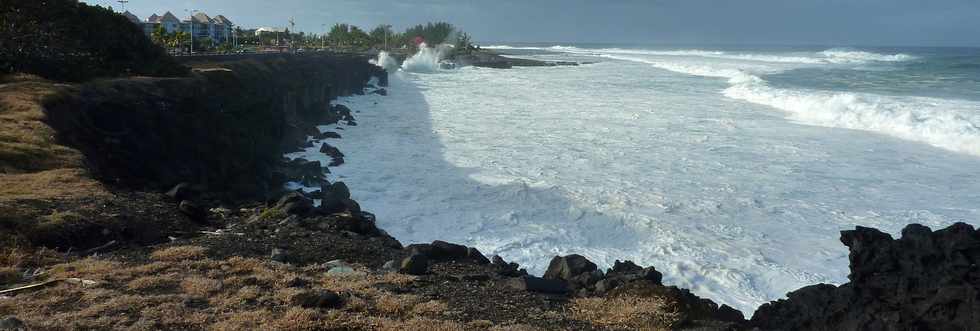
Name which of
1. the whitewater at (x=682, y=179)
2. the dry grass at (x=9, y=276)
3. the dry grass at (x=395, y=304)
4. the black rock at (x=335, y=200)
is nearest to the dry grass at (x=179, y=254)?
the dry grass at (x=9, y=276)

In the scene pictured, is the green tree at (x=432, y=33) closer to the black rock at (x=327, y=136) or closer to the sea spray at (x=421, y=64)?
the sea spray at (x=421, y=64)

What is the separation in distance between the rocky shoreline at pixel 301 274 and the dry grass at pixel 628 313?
0.02 metres

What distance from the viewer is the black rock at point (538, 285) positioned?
26.6 feet

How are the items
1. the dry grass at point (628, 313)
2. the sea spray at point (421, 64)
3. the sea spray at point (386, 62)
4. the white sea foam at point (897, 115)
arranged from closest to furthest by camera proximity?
1. the dry grass at point (628, 313)
2. the white sea foam at point (897, 115)
3. the sea spray at point (386, 62)
4. the sea spray at point (421, 64)

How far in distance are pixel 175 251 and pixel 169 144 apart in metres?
7.62

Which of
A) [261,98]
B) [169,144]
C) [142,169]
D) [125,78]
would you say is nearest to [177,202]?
[142,169]

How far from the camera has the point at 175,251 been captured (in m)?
8.56

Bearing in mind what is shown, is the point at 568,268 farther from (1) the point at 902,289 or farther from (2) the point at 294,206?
(2) the point at 294,206

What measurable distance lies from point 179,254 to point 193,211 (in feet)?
8.15

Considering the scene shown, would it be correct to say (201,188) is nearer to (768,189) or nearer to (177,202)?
(177,202)

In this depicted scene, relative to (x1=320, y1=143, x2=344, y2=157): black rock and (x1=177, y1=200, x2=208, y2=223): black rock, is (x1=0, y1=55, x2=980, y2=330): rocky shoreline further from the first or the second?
(x1=320, y1=143, x2=344, y2=157): black rock

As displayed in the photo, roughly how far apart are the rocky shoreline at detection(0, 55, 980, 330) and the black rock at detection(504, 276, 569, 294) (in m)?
0.03

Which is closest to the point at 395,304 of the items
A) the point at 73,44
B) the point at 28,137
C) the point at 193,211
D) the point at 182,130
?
the point at 193,211

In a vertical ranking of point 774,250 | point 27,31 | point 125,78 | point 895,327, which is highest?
point 27,31
